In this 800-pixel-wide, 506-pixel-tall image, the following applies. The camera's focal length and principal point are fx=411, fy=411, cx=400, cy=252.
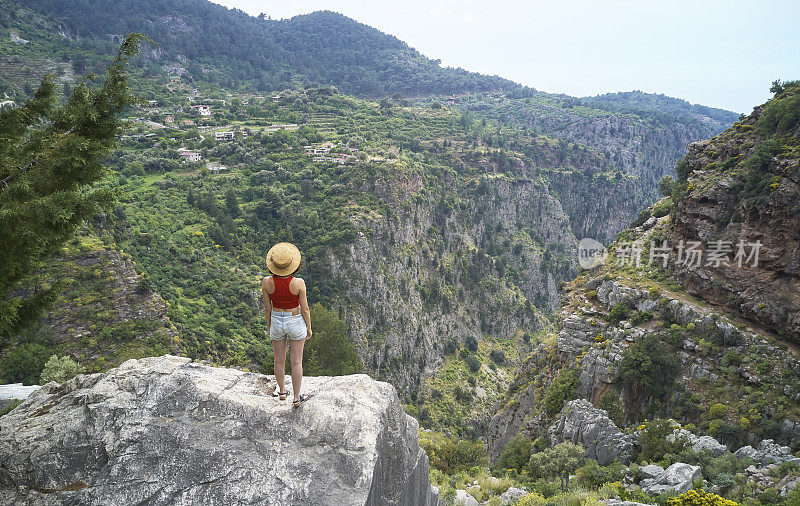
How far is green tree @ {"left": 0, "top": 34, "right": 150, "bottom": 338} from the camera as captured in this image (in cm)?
688

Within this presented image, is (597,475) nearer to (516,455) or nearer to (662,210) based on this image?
(516,455)

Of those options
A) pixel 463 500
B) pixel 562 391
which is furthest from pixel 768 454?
pixel 463 500

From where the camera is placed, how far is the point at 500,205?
97000 millimetres

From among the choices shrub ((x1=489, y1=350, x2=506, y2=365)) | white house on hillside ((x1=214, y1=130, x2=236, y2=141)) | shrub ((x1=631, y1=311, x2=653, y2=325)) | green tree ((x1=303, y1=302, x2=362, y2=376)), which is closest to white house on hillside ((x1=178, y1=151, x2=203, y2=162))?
white house on hillside ((x1=214, y1=130, x2=236, y2=141))

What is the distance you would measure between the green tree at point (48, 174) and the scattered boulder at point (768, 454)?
→ 24.7 meters

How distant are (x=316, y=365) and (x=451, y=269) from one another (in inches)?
2054

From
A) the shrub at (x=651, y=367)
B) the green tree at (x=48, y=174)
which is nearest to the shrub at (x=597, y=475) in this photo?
the shrub at (x=651, y=367)

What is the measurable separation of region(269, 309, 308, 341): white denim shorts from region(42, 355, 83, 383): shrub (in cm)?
2050

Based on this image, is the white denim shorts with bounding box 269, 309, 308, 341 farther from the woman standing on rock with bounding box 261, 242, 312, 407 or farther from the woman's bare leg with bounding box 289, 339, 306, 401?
the woman's bare leg with bounding box 289, 339, 306, 401

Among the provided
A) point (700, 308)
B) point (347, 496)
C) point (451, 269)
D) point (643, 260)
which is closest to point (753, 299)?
point (700, 308)

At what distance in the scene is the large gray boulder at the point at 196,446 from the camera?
563 cm

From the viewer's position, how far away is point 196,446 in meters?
6.00

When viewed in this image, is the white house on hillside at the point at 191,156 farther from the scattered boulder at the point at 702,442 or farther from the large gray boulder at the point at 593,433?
the scattered boulder at the point at 702,442

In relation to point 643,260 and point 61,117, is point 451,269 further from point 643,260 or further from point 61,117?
point 61,117
